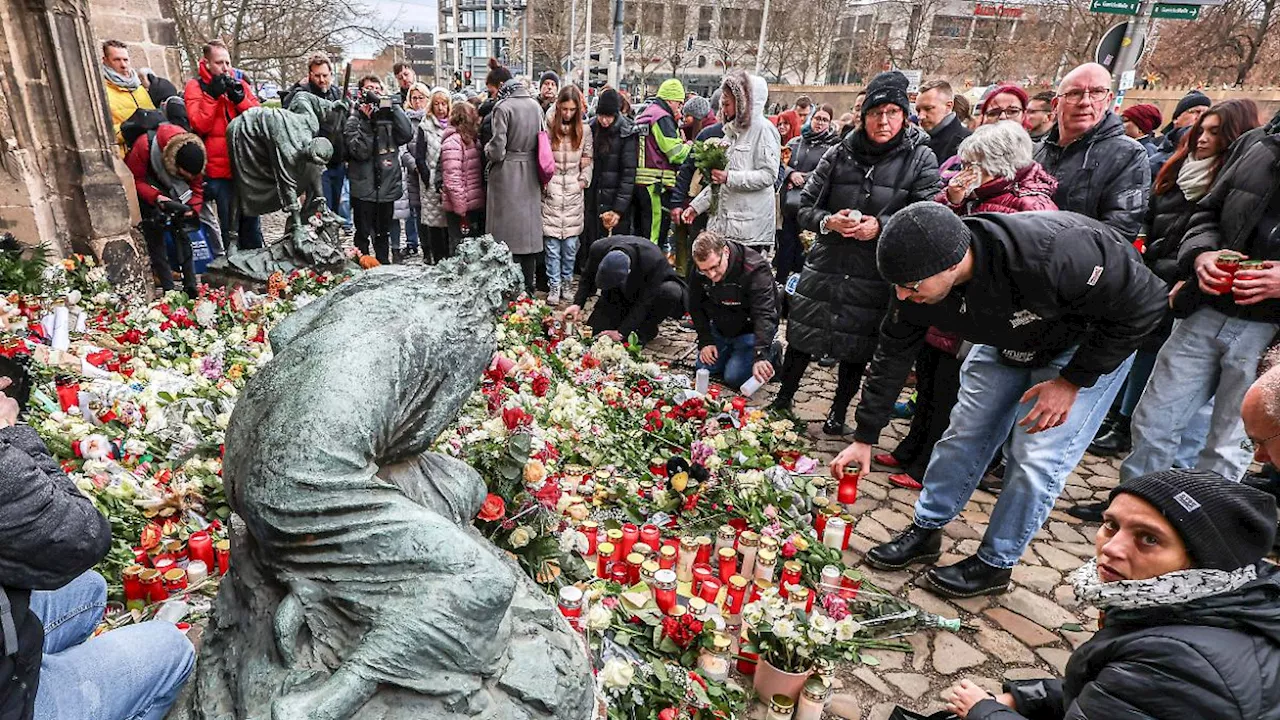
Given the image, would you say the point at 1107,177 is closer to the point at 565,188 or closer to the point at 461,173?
the point at 565,188

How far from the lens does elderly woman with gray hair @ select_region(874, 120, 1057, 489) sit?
3.32 metres

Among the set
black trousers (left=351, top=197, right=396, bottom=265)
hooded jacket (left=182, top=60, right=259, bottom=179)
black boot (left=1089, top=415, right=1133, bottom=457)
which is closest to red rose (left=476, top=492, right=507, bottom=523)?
black boot (left=1089, top=415, right=1133, bottom=457)

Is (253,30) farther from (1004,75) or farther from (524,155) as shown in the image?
(1004,75)

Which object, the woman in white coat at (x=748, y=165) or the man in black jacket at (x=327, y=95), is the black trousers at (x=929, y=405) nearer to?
the woman in white coat at (x=748, y=165)

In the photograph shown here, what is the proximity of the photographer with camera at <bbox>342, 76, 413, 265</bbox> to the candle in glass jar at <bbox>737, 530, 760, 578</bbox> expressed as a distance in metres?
5.54

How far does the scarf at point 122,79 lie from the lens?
6.21m

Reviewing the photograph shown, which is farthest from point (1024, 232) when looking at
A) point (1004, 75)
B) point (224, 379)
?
point (1004, 75)

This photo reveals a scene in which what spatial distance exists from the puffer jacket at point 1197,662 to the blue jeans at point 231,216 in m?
6.61

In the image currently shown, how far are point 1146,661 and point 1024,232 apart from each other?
155 centimetres

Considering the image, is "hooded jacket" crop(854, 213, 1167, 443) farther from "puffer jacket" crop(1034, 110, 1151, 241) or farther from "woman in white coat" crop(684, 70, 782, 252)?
"woman in white coat" crop(684, 70, 782, 252)

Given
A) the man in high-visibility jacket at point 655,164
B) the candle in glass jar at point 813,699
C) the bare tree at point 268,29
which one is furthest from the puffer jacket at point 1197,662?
the bare tree at point 268,29

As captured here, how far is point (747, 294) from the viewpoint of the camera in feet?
16.3

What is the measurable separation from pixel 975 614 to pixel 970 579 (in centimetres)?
15

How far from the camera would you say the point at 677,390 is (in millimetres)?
4535
